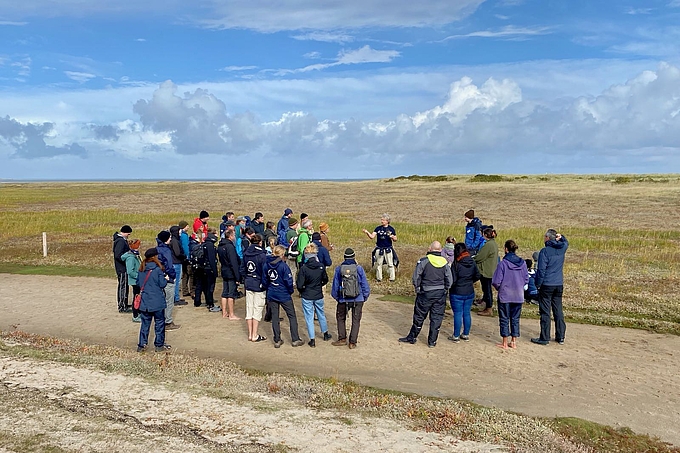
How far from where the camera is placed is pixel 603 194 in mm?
55906

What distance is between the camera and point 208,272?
13.2 metres

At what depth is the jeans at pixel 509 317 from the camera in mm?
10672

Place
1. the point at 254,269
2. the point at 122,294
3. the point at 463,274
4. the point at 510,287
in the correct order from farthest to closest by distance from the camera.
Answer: the point at 122,294 < the point at 254,269 < the point at 463,274 < the point at 510,287

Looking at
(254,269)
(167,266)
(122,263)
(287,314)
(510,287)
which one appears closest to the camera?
(510,287)

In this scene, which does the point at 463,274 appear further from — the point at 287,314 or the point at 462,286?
the point at 287,314

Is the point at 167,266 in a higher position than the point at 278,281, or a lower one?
higher

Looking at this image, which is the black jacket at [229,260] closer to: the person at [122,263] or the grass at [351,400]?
the person at [122,263]

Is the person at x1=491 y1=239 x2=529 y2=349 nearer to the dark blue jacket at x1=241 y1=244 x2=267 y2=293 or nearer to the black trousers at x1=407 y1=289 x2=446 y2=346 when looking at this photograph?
the black trousers at x1=407 y1=289 x2=446 y2=346

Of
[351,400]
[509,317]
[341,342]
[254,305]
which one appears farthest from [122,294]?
[509,317]

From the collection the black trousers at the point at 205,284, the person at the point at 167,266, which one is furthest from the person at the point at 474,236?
the person at the point at 167,266

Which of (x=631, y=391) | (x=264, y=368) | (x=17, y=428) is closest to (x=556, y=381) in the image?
(x=631, y=391)

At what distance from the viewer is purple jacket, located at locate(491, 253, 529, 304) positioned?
34.7 feet

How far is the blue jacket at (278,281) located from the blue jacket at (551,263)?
16.7ft

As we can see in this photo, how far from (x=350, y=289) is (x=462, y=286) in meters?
2.40
